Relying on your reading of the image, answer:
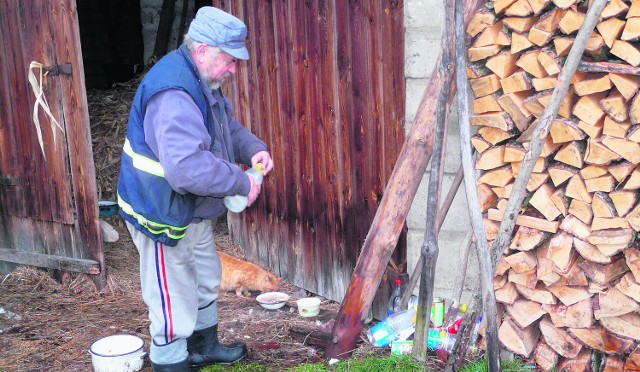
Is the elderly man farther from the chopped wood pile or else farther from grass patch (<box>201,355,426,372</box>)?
the chopped wood pile

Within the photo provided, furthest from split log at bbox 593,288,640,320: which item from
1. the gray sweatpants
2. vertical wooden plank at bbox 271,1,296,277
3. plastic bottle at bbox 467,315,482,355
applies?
vertical wooden plank at bbox 271,1,296,277

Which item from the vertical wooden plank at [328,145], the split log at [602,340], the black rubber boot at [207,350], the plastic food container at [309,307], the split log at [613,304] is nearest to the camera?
the split log at [613,304]

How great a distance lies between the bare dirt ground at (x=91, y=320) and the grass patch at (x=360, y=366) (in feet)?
0.44

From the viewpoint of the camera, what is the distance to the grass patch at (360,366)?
3.87 m

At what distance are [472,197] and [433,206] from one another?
28 centimetres

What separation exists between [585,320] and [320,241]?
2.16 meters

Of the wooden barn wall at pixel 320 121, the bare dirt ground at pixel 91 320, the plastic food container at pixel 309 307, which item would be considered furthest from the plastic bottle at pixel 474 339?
the plastic food container at pixel 309 307

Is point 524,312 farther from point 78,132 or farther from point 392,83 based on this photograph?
point 78,132

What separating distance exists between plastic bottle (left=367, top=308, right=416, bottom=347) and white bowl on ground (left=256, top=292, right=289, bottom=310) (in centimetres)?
109

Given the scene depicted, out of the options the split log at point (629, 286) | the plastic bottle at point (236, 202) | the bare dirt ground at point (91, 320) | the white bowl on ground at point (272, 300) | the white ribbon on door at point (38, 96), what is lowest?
the bare dirt ground at point (91, 320)

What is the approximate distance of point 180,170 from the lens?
3.30 metres

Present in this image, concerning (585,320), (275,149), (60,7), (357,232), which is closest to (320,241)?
(357,232)

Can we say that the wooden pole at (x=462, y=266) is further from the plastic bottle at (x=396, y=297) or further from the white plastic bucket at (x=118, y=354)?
the white plastic bucket at (x=118, y=354)

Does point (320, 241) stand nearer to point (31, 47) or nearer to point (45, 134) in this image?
point (45, 134)
